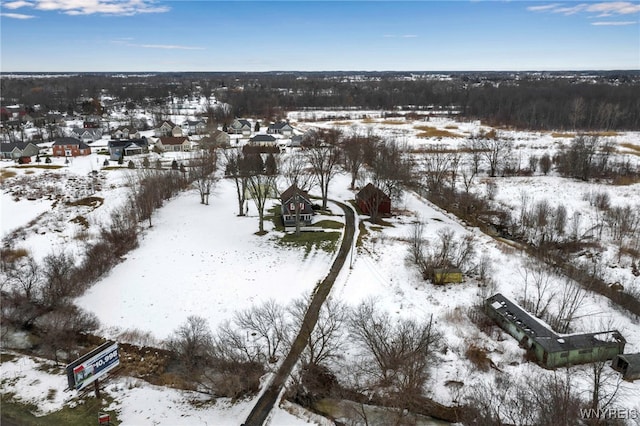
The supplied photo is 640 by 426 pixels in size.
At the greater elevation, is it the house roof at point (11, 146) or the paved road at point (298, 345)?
the house roof at point (11, 146)

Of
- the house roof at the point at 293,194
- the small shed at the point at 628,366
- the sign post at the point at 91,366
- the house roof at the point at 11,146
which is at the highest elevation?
the house roof at the point at 11,146

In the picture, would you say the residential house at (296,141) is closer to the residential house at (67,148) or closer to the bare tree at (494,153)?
the bare tree at (494,153)

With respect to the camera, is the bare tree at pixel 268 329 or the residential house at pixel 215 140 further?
the residential house at pixel 215 140

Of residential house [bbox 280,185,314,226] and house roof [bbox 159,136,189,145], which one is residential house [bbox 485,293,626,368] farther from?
house roof [bbox 159,136,189,145]

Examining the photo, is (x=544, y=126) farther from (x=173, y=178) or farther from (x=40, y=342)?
(x=40, y=342)

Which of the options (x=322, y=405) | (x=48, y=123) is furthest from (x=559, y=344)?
(x=48, y=123)

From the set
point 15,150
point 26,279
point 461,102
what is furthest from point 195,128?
point 461,102

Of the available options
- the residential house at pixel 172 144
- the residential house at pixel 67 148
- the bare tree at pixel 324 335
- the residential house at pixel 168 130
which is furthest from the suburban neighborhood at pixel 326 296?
the residential house at pixel 168 130

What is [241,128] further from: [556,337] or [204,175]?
[556,337]

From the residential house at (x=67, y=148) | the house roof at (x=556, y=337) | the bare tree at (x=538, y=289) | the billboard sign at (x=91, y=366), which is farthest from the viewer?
the residential house at (x=67, y=148)
